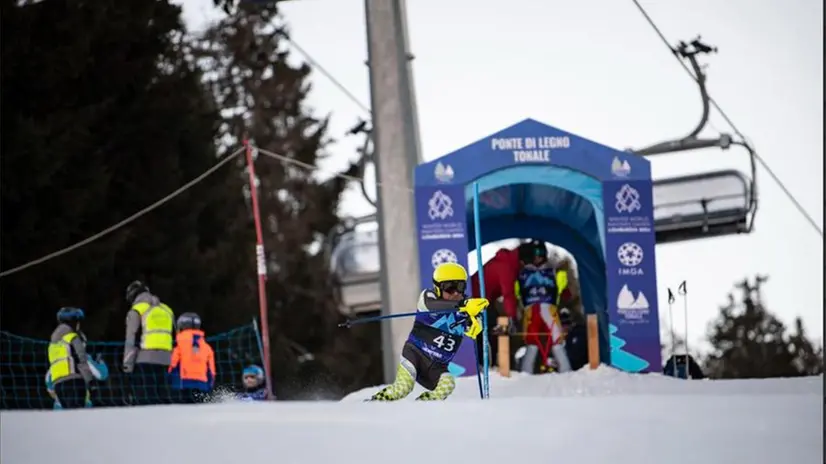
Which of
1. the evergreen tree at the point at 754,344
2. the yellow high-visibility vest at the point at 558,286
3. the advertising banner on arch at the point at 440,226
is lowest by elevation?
the evergreen tree at the point at 754,344

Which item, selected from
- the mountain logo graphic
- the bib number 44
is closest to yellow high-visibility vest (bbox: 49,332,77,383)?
the mountain logo graphic

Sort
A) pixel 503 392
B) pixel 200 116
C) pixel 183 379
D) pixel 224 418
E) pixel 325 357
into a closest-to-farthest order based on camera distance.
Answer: pixel 224 418, pixel 503 392, pixel 183 379, pixel 200 116, pixel 325 357

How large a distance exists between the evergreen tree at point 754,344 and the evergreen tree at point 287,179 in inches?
624

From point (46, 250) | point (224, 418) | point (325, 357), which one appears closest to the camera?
point (224, 418)

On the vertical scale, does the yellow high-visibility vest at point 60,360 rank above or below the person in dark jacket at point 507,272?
below

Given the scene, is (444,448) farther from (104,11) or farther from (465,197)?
(104,11)

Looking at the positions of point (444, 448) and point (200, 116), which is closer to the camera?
point (444, 448)

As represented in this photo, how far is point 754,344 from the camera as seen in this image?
53.4m

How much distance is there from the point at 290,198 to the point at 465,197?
25.3 m

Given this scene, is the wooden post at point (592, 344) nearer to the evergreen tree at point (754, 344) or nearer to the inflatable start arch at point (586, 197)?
the inflatable start arch at point (586, 197)

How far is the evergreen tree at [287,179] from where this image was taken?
123 feet

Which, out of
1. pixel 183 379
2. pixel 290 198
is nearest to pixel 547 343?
pixel 183 379

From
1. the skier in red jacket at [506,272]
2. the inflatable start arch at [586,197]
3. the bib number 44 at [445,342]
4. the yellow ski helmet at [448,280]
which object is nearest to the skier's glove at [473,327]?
the bib number 44 at [445,342]

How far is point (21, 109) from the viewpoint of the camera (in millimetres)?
25531
